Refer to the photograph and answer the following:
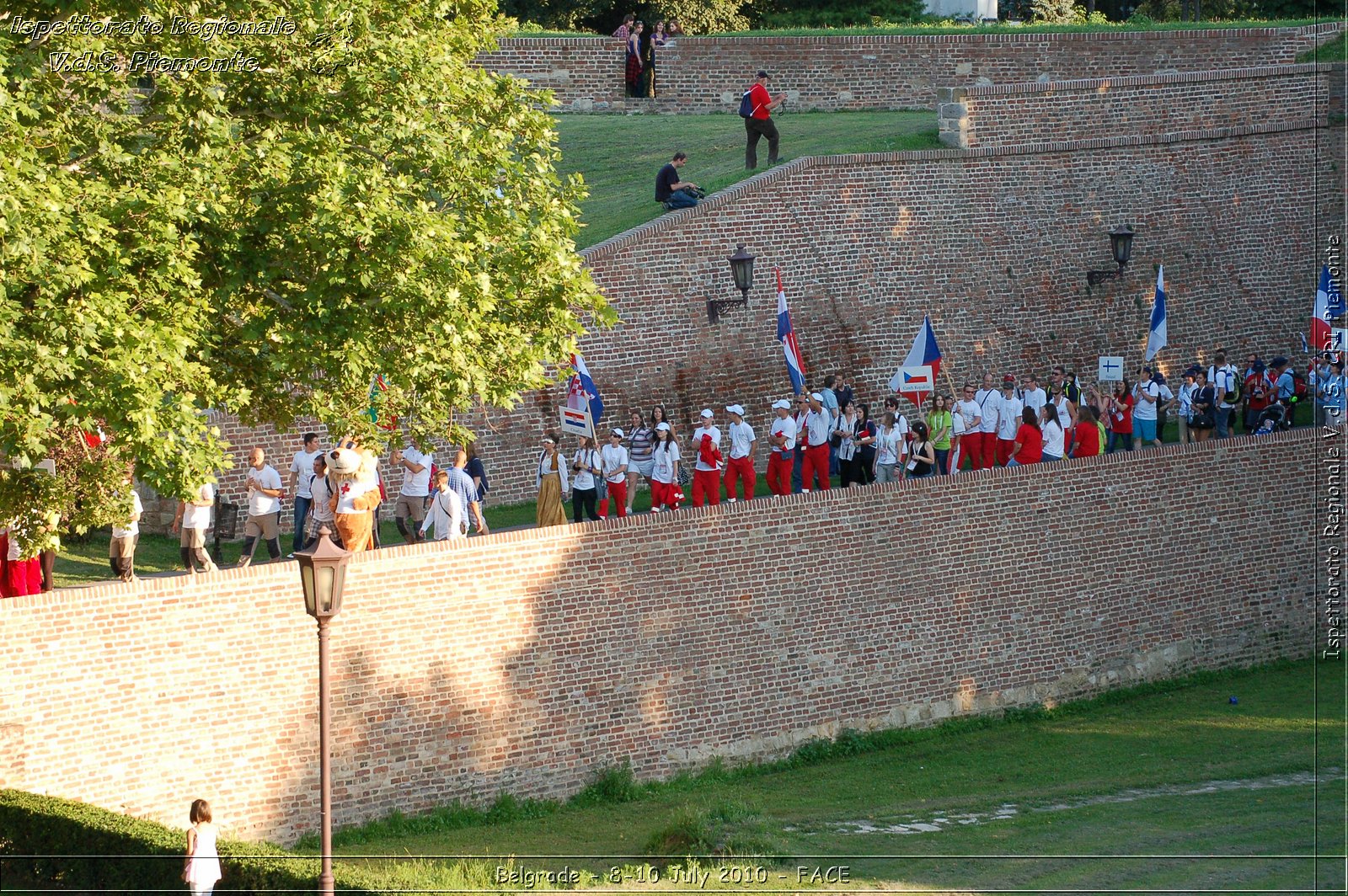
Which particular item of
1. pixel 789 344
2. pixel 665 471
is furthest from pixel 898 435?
pixel 665 471

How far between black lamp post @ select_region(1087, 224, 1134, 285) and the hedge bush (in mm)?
17201

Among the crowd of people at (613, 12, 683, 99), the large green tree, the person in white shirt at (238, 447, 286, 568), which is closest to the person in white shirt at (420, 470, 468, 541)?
the person in white shirt at (238, 447, 286, 568)

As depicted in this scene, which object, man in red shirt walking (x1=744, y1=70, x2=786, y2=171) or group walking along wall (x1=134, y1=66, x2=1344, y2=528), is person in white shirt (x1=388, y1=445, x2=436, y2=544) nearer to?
group walking along wall (x1=134, y1=66, x2=1344, y2=528)

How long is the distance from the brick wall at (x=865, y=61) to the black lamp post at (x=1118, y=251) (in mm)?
5390

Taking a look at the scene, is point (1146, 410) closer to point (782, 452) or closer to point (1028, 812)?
point (782, 452)

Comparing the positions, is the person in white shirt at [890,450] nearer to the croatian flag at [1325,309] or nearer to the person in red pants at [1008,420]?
the person in red pants at [1008,420]

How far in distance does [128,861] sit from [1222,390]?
56.8 feet

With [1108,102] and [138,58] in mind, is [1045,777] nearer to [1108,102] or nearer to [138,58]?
[138,58]

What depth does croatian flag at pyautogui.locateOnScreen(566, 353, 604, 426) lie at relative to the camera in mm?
20188

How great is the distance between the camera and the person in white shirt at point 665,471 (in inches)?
810

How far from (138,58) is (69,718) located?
5613 millimetres

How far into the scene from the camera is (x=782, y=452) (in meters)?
21.1

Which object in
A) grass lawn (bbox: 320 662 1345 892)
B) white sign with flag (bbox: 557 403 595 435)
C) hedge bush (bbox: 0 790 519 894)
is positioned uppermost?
white sign with flag (bbox: 557 403 595 435)

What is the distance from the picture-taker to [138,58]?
14.0 m
